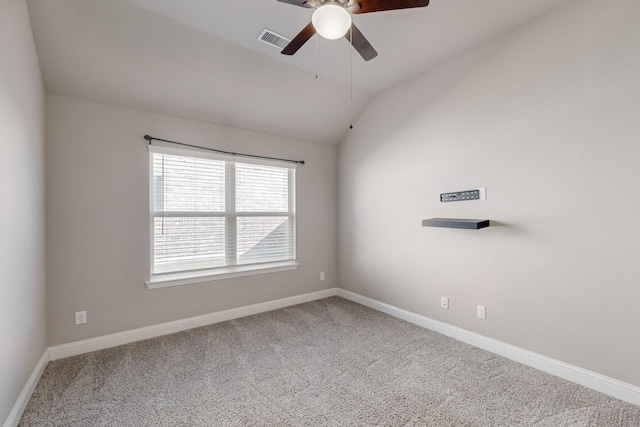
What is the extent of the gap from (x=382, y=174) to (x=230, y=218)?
1999mm

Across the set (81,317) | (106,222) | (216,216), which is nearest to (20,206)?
(106,222)

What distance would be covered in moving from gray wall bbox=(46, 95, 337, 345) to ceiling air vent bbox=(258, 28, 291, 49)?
4.05 feet

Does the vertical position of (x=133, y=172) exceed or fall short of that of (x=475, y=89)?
it falls short

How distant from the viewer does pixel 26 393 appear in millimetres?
1905

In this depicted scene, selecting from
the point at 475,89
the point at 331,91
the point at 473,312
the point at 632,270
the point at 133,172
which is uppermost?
the point at 331,91

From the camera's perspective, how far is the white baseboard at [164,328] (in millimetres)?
2553

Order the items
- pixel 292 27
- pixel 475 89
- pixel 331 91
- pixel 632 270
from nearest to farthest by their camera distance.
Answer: pixel 632 270 → pixel 292 27 → pixel 475 89 → pixel 331 91

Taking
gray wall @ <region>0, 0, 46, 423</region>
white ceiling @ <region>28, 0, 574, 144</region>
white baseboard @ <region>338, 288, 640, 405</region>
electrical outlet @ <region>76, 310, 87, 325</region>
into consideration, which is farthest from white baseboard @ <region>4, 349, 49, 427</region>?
white baseboard @ <region>338, 288, 640, 405</region>

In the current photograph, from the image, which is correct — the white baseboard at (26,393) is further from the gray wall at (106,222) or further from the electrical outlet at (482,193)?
the electrical outlet at (482,193)

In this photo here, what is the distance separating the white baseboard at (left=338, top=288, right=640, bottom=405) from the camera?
192 centimetres

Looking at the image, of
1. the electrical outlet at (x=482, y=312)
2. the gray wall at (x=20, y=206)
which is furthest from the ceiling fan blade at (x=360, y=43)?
the electrical outlet at (x=482, y=312)

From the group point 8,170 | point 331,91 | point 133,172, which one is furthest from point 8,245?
point 331,91

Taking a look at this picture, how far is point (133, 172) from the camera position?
9.42 feet

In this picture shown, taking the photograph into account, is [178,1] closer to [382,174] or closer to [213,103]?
[213,103]
